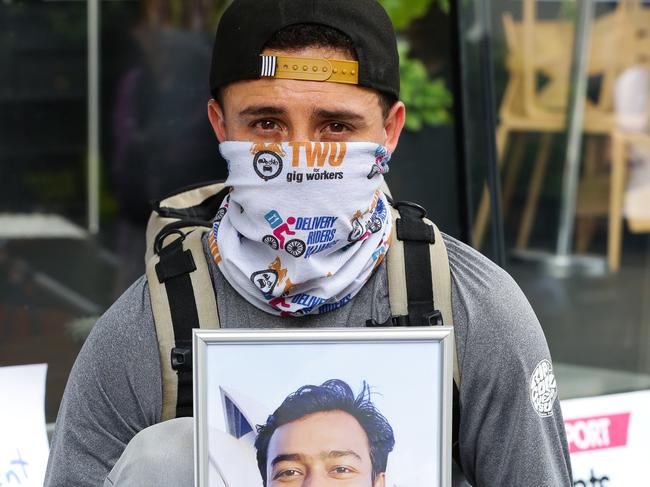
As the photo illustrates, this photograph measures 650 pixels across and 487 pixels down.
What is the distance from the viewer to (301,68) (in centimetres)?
193

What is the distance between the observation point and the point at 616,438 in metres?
3.27

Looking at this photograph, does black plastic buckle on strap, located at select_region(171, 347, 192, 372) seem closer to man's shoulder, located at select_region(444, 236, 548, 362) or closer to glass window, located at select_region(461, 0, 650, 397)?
man's shoulder, located at select_region(444, 236, 548, 362)

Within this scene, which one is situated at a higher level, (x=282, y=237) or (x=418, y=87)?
(x=418, y=87)

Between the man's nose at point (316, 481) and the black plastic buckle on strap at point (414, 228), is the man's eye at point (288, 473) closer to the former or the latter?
the man's nose at point (316, 481)

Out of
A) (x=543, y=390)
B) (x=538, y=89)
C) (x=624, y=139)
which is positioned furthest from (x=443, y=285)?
(x=624, y=139)

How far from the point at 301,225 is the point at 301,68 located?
0.27m

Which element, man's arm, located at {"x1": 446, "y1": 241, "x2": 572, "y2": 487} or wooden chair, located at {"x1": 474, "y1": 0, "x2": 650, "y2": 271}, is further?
wooden chair, located at {"x1": 474, "y1": 0, "x2": 650, "y2": 271}

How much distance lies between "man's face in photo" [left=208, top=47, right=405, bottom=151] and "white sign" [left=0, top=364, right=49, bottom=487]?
4.23 ft

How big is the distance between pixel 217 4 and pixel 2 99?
0.99 meters

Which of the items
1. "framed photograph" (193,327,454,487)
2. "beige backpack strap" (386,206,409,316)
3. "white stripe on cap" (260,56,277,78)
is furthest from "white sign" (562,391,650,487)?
"white stripe on cap" (260,56,277,78)

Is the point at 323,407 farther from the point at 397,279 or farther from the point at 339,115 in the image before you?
the point at 339,115

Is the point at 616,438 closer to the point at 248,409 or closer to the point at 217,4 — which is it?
the point at 248,409

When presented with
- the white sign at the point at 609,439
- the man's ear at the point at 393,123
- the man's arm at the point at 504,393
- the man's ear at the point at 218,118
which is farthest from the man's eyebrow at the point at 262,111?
the white sign at the point at 609,439

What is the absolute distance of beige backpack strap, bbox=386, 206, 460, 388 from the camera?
6.50 ft
